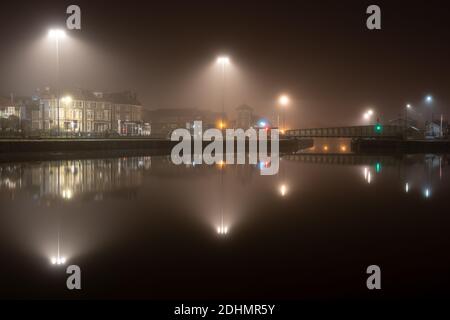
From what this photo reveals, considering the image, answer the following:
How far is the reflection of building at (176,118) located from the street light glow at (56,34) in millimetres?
66894

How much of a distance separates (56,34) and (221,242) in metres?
30.5

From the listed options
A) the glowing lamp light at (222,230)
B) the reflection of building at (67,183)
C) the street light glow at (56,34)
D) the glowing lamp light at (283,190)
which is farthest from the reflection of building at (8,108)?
the glowing lamp light at (222,230)

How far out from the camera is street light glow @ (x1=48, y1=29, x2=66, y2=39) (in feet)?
111

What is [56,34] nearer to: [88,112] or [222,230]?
[222,230]

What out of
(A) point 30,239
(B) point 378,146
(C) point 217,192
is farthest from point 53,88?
(A) point 30,239

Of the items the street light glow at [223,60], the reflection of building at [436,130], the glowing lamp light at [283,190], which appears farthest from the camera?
the reflection of building at [436,130]

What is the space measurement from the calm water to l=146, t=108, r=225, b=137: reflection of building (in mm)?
89677

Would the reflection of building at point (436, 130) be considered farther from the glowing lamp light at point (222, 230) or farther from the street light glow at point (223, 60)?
the glowing lamp light at point (222, 230)

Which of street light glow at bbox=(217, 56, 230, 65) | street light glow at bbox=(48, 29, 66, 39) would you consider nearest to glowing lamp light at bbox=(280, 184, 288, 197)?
street light glow at bbox=(48, 29, 66, 39)

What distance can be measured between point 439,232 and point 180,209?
17.3 ft

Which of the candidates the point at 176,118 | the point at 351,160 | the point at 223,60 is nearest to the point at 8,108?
the point at 223,60

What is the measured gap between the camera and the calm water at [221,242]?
5727mm

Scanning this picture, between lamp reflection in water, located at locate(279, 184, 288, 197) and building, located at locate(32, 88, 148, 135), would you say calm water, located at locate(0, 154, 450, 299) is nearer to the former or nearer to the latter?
lamp reflection in water, located at locate(279, 184, 288, 197)

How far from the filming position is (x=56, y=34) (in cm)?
3403
